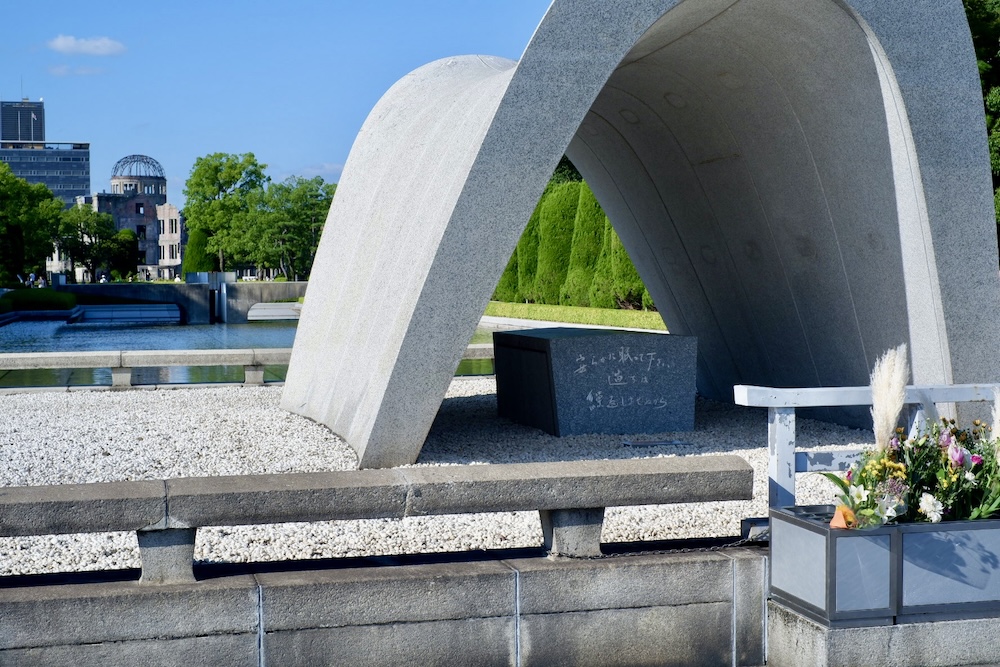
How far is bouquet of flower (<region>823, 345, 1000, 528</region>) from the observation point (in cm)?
388

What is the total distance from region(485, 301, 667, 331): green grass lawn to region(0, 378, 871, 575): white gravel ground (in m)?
14.3

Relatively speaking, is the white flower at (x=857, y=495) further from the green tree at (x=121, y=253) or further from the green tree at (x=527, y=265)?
the green tree at (x=121, y=253)

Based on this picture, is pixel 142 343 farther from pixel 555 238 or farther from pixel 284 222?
pixel 284 222

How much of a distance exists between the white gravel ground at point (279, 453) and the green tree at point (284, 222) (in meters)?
48.4

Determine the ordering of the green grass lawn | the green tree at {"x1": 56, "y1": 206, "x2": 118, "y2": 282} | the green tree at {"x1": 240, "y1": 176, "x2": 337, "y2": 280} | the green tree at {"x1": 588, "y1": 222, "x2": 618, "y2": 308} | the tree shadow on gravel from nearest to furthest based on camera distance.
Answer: the tree shadow on gravel → the green grass lawn → the green tree at {"x1": 588, "y1": 222, "x2": 618, "y2": 308} → the green tree at {"x1": 240, "y1": 176, "x2": 337, "y2": 280} → the green tree at {"x1": 56, "y1": 206, "x2": 118, "y2": 282}

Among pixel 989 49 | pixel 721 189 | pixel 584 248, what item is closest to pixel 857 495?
pixel 721 189

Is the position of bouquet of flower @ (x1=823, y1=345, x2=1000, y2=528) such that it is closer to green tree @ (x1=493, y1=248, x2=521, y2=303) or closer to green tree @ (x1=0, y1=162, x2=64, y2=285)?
green tree @ (x1=493, y1=248, x2=521, y2=303)

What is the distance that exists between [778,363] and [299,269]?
57.5m

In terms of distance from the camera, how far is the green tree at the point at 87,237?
3206 inches

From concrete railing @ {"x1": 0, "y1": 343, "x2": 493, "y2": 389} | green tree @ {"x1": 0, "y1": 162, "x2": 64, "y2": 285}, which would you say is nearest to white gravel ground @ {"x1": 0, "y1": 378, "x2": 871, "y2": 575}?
concrete railing @ {"x1": 0, "y1": 343, "x2": 493, "y2": 389}

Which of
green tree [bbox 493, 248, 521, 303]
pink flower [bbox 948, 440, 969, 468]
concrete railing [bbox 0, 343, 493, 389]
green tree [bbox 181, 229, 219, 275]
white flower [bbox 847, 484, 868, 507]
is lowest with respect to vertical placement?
concrete railing [bbox 0, 343, 493, 389]

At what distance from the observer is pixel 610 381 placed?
9773 mm

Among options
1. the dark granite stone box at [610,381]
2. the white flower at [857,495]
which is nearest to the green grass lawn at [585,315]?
the dark granite stone box at [610,381]

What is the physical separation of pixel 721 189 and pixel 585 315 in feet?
66.1
